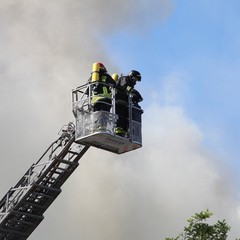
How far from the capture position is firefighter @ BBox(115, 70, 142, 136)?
64.2ft

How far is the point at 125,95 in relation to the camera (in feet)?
65.4

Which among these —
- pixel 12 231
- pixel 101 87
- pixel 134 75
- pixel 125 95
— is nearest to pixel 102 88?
pixel 101 87

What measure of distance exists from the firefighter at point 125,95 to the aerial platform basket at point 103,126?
0.10m

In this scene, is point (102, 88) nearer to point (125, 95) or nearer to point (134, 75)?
point (125, 95)

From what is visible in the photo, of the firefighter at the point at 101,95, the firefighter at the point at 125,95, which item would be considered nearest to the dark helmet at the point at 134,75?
the firefighter at the point at 125,95

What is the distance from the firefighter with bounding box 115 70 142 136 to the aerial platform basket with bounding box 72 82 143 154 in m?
0.10

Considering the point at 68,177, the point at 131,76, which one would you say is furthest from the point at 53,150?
the point at 131,76

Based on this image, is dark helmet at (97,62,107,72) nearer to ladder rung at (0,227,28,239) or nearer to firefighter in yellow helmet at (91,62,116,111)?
firefighter in yellow helmet at (91,62,116,111)

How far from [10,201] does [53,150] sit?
2.47 m

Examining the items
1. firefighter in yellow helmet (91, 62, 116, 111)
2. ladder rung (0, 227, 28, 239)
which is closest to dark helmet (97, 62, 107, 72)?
firefighter in yellow helmet (91, 62, 116, 111)

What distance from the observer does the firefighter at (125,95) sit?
1957 cm

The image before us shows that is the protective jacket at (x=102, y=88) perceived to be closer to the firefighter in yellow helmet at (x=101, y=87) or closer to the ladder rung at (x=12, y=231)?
the firefighter in yellow helmet at (x=101, y=87)

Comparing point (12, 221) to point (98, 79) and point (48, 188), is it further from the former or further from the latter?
point (98, 79)

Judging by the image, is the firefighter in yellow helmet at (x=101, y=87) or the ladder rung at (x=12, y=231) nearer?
the firefighter in yellow helmet at (x=101, y=87)
